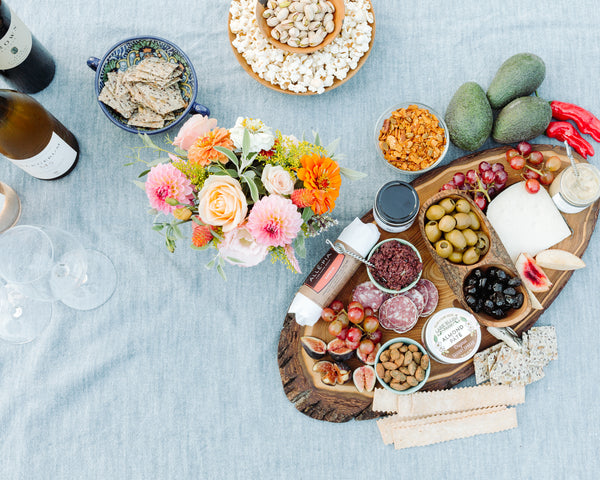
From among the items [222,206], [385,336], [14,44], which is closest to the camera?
[222,206]

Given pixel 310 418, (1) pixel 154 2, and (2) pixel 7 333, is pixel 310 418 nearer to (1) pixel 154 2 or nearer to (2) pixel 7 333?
(2) pixel 7 333

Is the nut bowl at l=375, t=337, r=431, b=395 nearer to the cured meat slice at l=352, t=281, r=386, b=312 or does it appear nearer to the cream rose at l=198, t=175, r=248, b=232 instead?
the cured meat slice at l=352, t=281, r=386, b=312

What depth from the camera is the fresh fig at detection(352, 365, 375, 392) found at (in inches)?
37.8

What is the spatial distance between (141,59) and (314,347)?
769 millimetres

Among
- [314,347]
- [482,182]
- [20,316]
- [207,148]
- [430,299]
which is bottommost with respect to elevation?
[20,316]

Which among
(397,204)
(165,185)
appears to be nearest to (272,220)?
(165,185)

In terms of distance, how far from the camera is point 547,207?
98 cm

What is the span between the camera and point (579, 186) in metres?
0.97

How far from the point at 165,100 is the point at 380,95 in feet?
1.71

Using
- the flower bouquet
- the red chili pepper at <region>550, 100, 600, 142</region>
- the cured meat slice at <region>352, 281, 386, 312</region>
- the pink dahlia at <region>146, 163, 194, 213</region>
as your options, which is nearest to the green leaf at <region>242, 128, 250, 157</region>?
the flower bouquet

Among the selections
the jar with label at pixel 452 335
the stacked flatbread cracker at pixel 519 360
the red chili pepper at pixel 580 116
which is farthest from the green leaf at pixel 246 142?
the red chili pepper at pixel 580 116

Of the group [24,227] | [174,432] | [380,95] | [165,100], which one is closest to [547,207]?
[380,95]

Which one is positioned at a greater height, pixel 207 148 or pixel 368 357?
pixel 207 148

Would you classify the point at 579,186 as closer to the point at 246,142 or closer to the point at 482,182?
the point at 482,182
